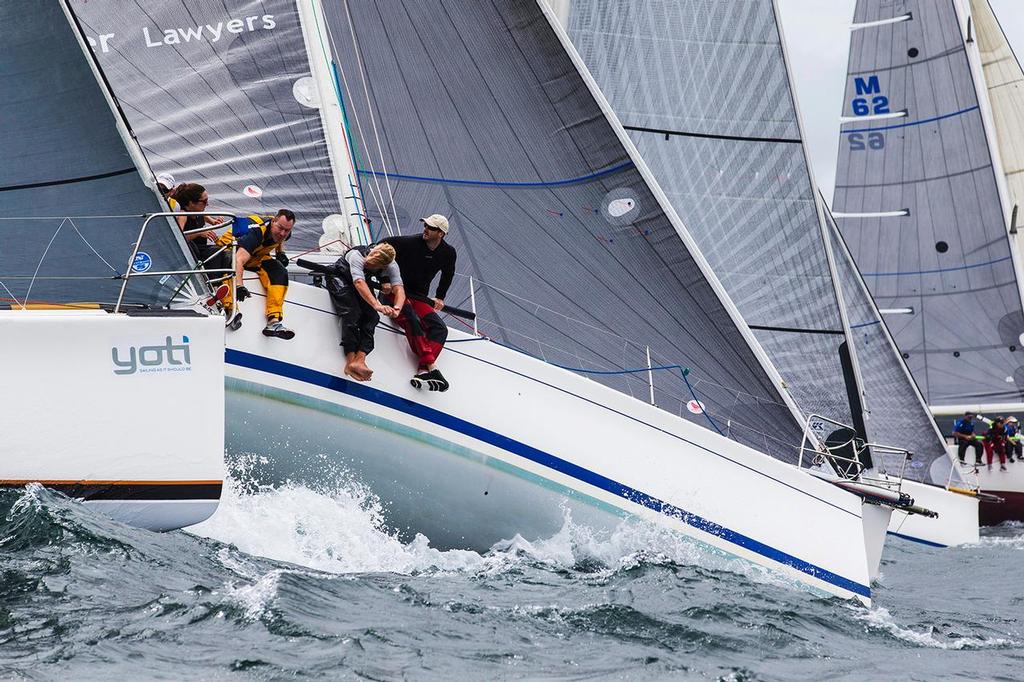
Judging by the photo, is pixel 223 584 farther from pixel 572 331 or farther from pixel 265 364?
pixel 572 331

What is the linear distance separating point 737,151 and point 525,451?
4.47 m

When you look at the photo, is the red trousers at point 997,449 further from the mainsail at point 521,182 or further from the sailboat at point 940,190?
the mainsail at point 521,182

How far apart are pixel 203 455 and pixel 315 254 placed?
2.56m

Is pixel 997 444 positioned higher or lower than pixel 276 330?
higher

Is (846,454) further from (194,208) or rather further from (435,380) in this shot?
(194,208)

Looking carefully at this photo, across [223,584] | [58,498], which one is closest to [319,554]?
[223,584]

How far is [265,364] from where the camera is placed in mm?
6277

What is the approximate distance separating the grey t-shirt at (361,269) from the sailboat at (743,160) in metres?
3.59

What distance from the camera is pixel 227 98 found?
8.12 meters

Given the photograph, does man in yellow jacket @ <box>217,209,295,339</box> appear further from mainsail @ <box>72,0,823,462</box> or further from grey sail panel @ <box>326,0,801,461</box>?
grey sail panel @ <box>326,0,801,461</box>

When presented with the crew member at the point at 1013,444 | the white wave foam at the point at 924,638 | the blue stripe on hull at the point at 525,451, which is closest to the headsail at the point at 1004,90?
the crew member at the point at 1013,444

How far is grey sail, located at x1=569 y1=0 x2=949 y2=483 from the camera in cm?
961

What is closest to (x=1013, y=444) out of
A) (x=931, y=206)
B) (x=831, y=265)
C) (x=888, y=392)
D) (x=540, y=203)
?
(x=888, y=392)

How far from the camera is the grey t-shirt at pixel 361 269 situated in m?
6.42
